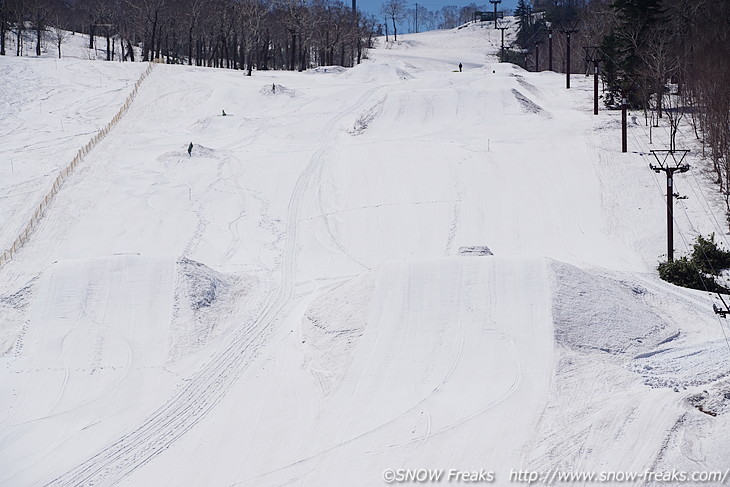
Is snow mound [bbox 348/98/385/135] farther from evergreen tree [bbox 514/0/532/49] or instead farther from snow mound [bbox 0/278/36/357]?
evergreen tree [bbox 514/0/532/49]

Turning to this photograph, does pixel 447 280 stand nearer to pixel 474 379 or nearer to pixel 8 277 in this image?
pixel 474 379

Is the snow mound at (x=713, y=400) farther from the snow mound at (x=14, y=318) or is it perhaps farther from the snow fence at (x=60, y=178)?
the snow fence at (x=60, y=178)

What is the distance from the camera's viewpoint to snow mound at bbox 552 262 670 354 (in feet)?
66.9

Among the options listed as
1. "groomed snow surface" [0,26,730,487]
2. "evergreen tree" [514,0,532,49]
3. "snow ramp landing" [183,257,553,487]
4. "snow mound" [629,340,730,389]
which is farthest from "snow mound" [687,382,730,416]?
"evergreen tree" [514,0,532,49]

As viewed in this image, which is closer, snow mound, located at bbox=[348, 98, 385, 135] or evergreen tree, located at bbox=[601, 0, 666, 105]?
evergreen tree, located at bbox=[601, 0, 666, 105]

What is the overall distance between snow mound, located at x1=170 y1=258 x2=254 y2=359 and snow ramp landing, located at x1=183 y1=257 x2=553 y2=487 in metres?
2.42

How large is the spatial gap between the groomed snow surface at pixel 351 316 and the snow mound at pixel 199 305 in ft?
0.35

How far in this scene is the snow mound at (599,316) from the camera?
20406 mm

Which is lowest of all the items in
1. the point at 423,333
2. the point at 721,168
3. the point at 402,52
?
the point at 423,333

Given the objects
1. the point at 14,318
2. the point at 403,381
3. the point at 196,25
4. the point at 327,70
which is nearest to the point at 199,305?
the point at 14,318

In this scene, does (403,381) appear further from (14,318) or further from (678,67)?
(678,67)

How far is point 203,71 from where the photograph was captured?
228 ft

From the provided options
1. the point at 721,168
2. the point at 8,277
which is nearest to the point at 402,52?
the point at 721,168

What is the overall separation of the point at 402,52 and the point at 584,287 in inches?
4155
